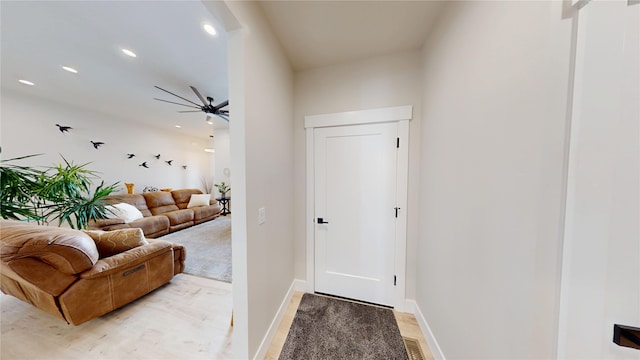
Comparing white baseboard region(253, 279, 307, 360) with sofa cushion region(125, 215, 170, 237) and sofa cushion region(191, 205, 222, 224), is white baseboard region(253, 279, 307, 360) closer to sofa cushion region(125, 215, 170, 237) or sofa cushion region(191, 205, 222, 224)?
sofa cushion region(125, 215, 170, 237)

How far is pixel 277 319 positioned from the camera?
158 centimetres

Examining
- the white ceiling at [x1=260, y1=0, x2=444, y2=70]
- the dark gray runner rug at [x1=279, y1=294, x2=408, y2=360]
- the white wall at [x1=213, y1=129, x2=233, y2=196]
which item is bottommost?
the dark gray runner rug at [x1=279, y1=294, x2=408, y2=360]

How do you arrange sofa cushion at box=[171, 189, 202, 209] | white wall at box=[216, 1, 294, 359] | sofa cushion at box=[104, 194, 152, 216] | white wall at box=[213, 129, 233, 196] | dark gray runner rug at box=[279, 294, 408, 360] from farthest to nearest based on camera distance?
white wall at box=[213, 129, 233, 196], sofa cushion at box=[171, 189, 202, 209], sofa cushion at box=[104, 194, 152, 216], dark gray runner rug at box=[279, 294, 408, 360], white wall at box=[216, 1, 294, 359]

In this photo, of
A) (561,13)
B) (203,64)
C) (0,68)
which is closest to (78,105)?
(0,68)

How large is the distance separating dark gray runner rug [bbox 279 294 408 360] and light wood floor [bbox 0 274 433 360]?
96mm

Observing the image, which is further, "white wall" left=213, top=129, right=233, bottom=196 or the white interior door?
"white wall" left=213, top=129, right=233, bottom=196

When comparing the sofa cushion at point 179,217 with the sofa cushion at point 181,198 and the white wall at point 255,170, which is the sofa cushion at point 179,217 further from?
the white wall at point 255,170

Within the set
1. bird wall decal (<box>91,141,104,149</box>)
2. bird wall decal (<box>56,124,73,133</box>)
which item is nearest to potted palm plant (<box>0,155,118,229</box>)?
bird wall decal (<box>56,124,73,133</box>)

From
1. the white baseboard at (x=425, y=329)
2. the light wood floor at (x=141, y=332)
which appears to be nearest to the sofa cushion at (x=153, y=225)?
the light wood floor at (x=141, y=332)

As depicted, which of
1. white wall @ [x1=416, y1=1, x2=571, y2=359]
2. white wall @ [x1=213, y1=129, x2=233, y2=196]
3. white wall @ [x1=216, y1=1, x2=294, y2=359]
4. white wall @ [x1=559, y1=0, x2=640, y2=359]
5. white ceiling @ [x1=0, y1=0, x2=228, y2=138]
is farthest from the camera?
white wall @ [x1=213, y1=129, x2=233, y2=196]

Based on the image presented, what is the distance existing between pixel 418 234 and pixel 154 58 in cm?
358

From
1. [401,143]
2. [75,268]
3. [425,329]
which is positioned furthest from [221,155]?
[425,329]

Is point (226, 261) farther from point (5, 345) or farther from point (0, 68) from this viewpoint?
point (0, 68)

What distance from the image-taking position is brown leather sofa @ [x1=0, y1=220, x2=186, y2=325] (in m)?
1.26
